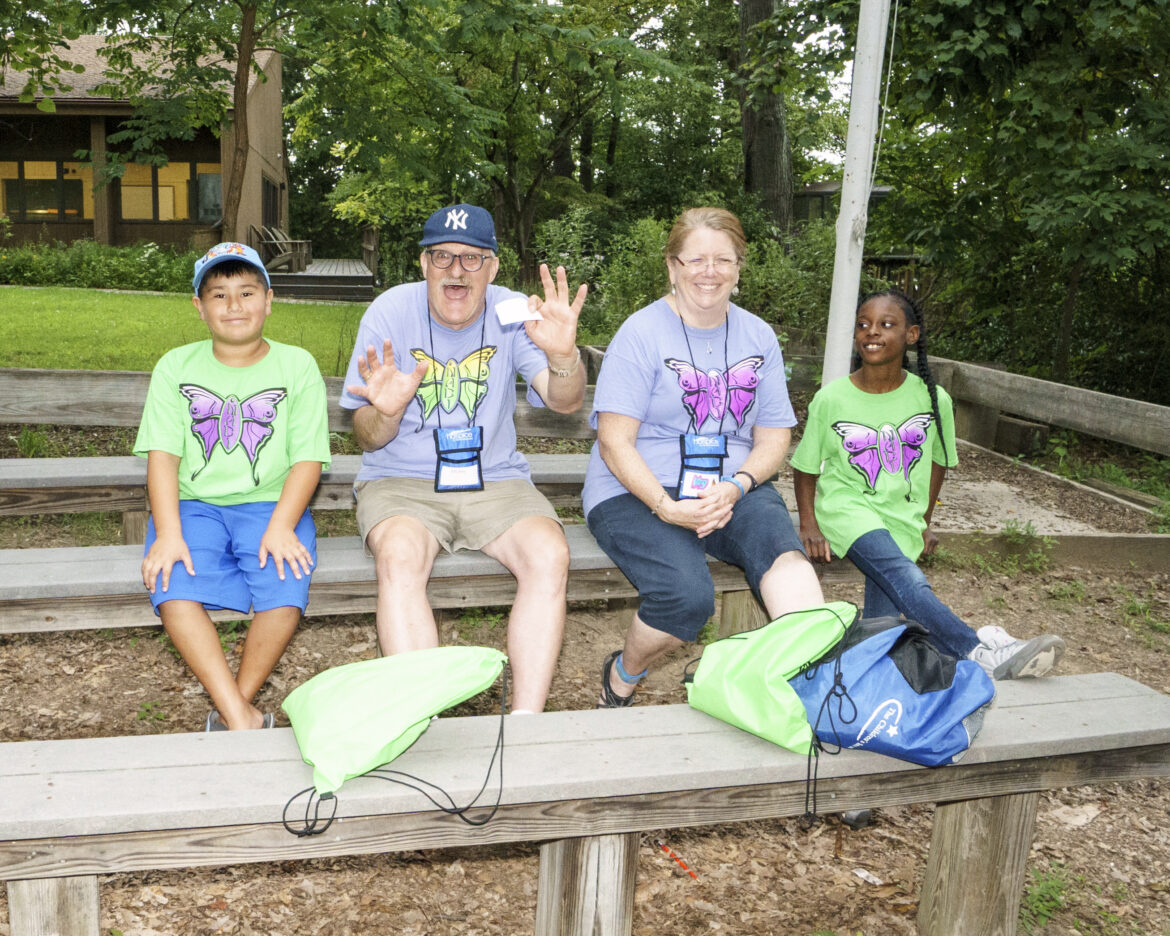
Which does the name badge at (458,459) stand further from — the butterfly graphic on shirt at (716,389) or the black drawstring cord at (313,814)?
the black drawstring cord at (313,814)

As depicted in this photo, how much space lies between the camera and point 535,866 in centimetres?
304

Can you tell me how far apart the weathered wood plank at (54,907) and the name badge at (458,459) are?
170cm

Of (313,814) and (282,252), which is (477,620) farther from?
(282,252)

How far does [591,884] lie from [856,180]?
333cm

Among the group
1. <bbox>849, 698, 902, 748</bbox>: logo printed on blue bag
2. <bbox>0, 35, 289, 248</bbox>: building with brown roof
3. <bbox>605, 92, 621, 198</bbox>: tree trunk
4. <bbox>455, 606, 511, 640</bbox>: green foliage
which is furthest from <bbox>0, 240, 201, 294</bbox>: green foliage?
<bbox>849, 698, 902, 748</bbox>: logo printed on blue bag

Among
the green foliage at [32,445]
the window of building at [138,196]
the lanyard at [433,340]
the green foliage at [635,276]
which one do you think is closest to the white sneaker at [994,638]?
the lanyard at [433,340]

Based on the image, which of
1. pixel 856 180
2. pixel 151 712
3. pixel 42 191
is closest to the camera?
pixel 151 712

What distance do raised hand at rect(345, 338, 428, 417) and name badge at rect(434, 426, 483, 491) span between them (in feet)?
0.92

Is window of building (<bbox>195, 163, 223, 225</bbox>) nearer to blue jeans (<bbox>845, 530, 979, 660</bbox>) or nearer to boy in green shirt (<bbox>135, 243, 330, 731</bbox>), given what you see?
boy in green shirt (<bbox>135, 243, 330, 731</bbox>)

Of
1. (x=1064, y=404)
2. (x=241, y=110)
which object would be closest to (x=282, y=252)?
(x=241, y=110)

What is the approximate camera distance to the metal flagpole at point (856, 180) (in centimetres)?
438

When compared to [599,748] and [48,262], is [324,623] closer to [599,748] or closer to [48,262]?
[599,748]

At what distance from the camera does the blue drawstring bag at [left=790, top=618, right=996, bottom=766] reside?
92.3 inches

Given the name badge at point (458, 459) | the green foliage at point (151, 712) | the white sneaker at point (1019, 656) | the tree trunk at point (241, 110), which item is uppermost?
the tree trunk at point (241, 110)
